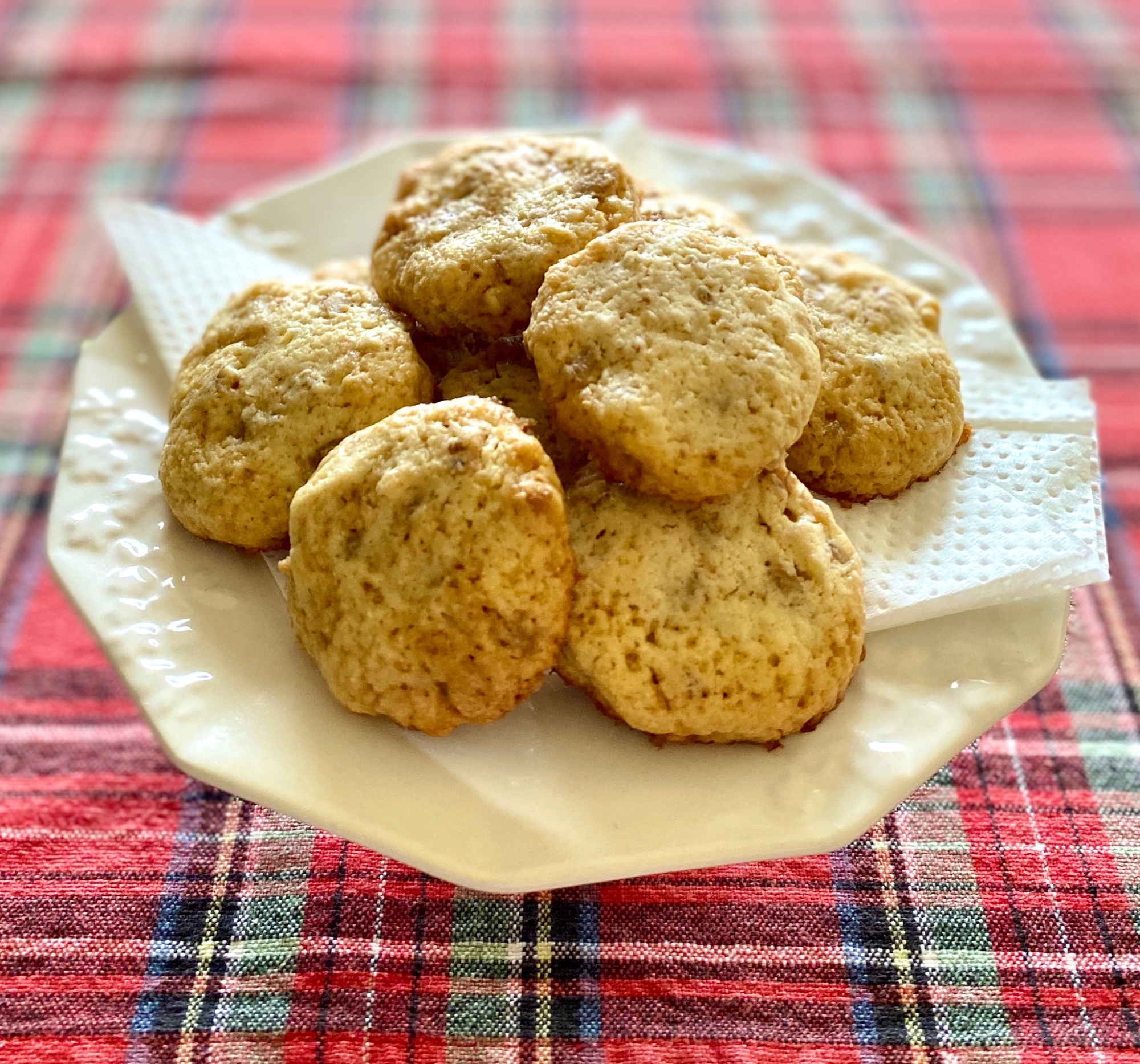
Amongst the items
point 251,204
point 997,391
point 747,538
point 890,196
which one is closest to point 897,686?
point 747,538

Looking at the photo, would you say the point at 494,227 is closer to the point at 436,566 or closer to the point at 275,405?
the point at 275,405

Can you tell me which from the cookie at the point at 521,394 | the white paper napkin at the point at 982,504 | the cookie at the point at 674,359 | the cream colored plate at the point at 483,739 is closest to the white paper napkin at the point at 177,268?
the white paper napkin at the point at 982,504

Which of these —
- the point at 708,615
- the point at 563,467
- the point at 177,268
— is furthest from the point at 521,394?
the point at 177,268

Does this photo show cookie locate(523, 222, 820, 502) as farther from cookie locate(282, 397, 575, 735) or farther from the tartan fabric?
the tartan fabric

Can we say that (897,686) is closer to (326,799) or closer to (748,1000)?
(748,1000)

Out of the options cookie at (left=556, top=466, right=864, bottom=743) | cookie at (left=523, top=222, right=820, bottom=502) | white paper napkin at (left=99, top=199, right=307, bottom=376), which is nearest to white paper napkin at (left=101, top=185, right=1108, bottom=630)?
white paper napkin at (left=99, top=199, right=307, bottom=376)
